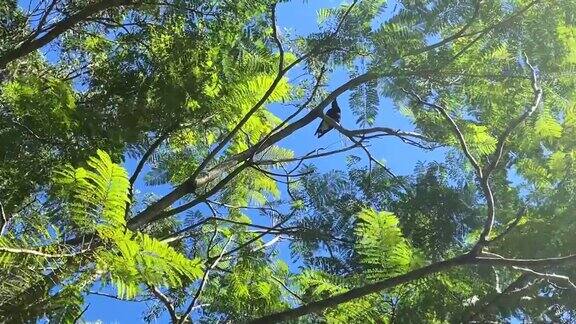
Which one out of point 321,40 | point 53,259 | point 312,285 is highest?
point 321,40

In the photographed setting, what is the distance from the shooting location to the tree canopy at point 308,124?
4.45 metres

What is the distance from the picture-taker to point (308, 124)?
505 centimetres

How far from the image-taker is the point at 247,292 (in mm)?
4660

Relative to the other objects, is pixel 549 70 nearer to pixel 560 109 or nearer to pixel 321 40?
pixel 560 109

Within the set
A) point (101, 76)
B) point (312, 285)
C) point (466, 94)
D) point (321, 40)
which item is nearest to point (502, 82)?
point (466, 94)

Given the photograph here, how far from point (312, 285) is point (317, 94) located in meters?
2.11

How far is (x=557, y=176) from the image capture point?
5750 mm

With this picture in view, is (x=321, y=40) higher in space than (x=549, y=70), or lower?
higher

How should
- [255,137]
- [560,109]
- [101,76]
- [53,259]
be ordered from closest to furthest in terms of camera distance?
1. [53,259]
2. [560,109]
3. [101,76]
4. [255,137]

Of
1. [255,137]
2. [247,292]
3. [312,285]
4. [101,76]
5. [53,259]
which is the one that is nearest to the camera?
[53,259]

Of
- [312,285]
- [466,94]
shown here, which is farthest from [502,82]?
[312,285]

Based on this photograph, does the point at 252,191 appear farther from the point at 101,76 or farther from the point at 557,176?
the point at 557,176

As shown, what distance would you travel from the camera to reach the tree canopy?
14.6 feet

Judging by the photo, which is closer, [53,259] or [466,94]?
[53,259]
